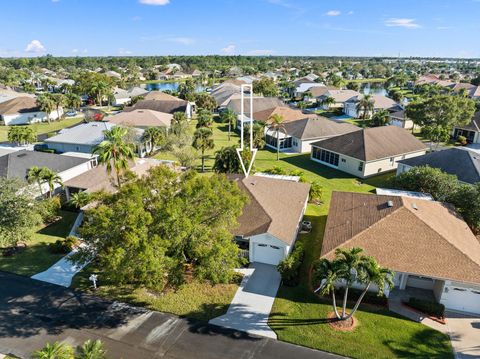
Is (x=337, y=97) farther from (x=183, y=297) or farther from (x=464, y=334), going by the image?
(x=183, y=297)

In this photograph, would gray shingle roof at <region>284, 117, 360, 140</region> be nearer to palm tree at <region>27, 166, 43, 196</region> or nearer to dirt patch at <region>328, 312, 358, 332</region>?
palm tree at <region>27, 166, 43, 196</region>

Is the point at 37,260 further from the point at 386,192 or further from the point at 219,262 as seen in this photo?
the point at 386,192

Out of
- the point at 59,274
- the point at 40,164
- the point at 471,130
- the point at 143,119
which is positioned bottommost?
the point at 59,274

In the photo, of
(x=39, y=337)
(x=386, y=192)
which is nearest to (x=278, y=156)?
(x=386, y=192)

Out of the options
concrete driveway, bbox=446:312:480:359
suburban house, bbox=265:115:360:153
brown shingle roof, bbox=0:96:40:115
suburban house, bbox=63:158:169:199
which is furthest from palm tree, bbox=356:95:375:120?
brown shingle roof, bbox=0:96:40:115

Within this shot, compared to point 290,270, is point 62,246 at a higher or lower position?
lower

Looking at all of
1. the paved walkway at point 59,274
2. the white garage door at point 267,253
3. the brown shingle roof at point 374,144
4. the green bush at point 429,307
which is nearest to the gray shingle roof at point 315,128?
the brown shingle roof at point 374,144

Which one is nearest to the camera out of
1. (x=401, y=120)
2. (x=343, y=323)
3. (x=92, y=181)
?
(x=343, y=323)

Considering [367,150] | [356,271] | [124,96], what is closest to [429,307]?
[356,271]
